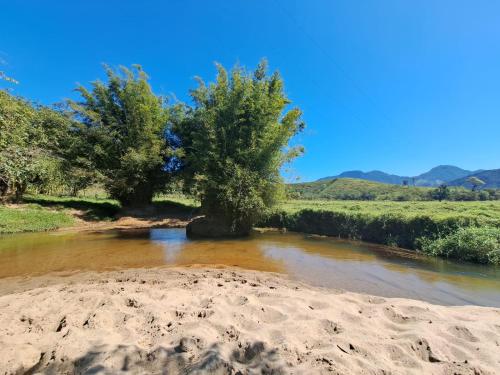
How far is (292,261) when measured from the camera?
28.9 ft

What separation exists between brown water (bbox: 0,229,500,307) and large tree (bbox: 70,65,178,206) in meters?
7.36

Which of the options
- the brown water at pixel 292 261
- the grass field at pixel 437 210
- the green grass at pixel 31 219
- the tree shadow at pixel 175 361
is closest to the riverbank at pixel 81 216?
the green grass at pixel 31 219

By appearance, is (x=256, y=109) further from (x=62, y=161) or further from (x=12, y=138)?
(x=62, y=161)

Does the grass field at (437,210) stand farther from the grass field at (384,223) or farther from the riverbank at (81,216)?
the riverbank at (81,216)

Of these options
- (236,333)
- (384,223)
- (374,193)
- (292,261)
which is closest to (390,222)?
(384,223)

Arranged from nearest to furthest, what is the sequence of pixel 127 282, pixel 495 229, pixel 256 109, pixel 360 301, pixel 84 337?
pixel 84 337 < pixel 360 301 < pixel 127 282 < pixel 495 229 < pixel 256 109

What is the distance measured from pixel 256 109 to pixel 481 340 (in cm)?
1205

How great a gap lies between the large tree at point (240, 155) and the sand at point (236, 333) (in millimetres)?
8361

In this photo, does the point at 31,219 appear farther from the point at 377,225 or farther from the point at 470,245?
the point at 470,245

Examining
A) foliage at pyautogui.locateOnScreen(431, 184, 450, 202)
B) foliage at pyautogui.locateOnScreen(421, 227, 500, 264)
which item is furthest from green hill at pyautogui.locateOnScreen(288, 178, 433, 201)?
foliage at pyautogui.locateOnScreen(421, 227, 500, 264)

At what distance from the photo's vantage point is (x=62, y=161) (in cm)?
1853

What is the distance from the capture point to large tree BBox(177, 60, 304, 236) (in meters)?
13.3

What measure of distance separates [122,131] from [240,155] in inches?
434

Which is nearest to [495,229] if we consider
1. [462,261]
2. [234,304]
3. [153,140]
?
[462,261]
